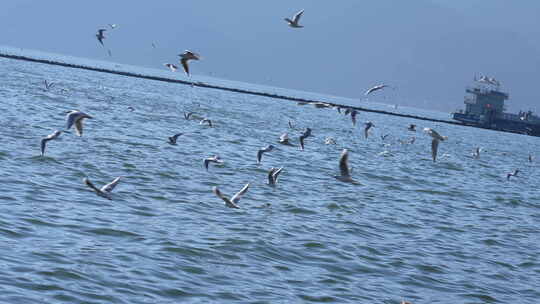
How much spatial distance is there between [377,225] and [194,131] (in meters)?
27.9

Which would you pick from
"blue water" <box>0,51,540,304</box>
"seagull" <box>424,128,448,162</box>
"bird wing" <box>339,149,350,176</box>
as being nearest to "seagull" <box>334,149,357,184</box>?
"bird wing" <box>339,149,350,176</box>

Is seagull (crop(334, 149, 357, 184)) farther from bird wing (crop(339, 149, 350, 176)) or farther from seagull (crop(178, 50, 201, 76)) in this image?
seagull (crop(178, 50, 201, 76))

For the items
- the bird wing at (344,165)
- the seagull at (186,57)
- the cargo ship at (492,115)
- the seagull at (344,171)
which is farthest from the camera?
the cargo ship at (492,115)

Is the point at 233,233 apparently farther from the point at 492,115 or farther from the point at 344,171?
the point at 492,115

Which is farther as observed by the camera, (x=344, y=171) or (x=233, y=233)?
(x=344, y=171)

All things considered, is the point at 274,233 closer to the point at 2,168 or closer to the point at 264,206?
the point at 264,206

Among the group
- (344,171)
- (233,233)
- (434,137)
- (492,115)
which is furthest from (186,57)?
(492,115)

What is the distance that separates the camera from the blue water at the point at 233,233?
47.1ft

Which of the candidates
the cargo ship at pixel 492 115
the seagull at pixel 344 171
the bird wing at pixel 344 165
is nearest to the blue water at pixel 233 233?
the seagull at pixel 344 171

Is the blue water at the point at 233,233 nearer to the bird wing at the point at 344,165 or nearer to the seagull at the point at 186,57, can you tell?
the bird wing at the point at 344,165

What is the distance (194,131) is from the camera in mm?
50188

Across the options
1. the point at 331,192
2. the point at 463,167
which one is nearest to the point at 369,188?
the point at 331,192

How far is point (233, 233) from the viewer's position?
18984 mm

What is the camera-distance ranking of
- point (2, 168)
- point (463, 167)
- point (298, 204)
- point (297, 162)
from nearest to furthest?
point (2, 168) → point (298, 204) → point (297, 162) → point (463, 167)
